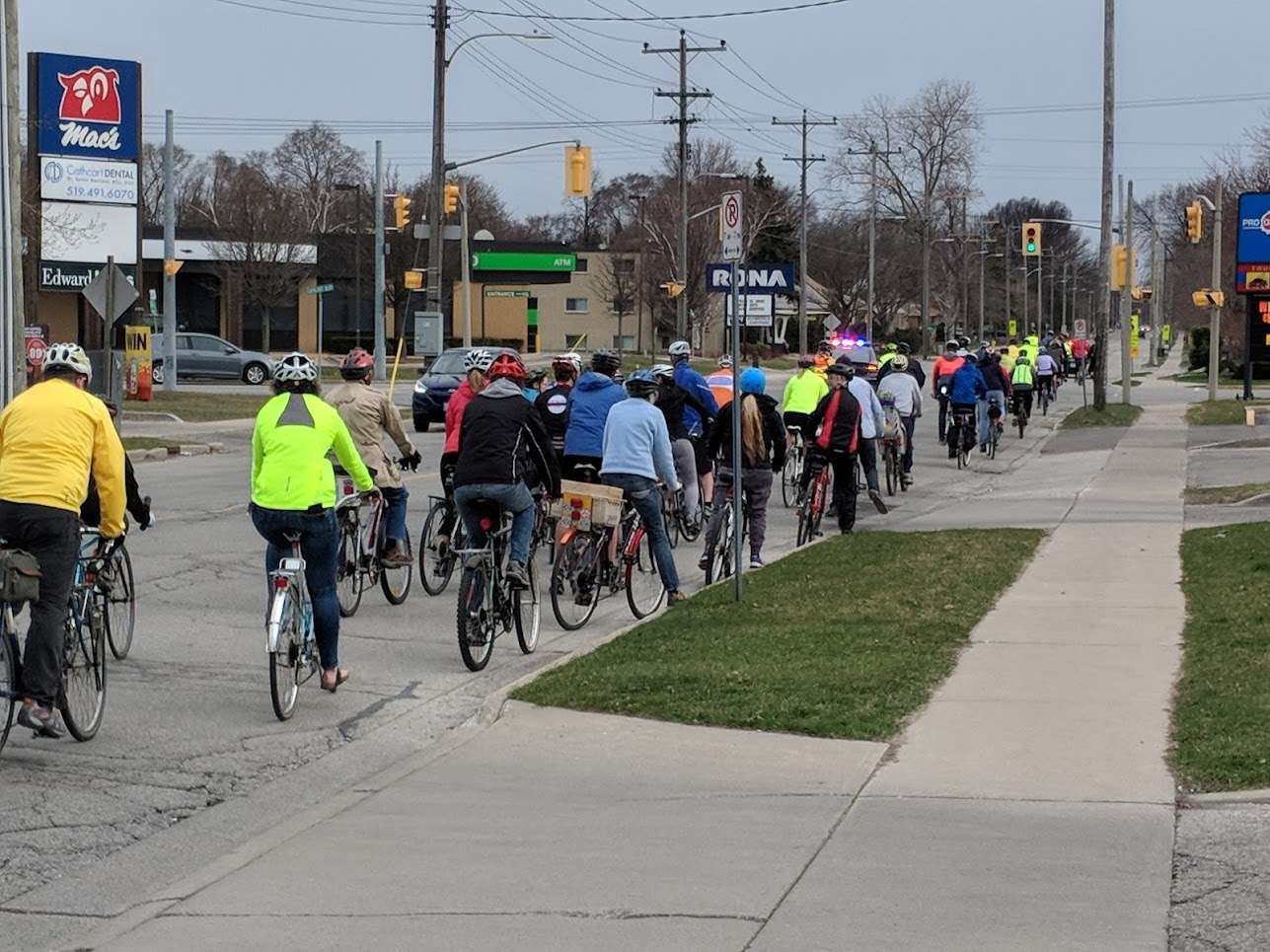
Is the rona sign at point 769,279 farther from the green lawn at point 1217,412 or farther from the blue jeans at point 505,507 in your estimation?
the green lawn at point 1217,412

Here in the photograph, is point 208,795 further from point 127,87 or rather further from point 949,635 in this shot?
point 127,87

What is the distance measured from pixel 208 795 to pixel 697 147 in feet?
301

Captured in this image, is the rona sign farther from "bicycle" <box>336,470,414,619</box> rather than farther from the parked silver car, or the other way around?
the parked silver car

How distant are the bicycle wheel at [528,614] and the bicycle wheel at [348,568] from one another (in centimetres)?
171

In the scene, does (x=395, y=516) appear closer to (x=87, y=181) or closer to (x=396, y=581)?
(x=396, y=581)

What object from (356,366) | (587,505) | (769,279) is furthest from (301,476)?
(769,279)

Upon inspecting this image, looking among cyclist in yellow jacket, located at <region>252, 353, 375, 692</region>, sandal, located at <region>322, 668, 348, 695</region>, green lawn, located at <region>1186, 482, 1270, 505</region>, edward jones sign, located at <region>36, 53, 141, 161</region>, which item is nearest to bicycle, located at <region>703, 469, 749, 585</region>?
sandal, located at <region>322, 668, 348, 695</region>

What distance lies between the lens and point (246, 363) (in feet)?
186

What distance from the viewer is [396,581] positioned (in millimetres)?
14516

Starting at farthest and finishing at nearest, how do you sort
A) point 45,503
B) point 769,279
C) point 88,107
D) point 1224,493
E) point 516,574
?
point 88,107, point 769,279, point 1224,493, point 516,574, point 45,503

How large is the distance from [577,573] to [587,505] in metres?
0.53

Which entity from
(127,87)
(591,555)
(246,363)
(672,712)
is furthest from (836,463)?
(246,363)

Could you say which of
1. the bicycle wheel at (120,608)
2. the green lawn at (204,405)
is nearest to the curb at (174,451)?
the green lawn at (204,405)

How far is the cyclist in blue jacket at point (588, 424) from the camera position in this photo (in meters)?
15.0
